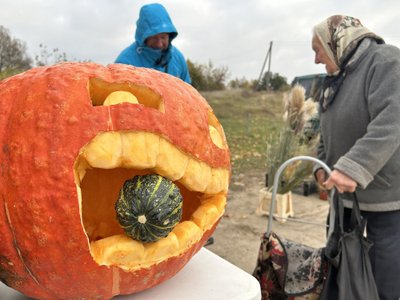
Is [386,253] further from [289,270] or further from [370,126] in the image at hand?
[370,126]

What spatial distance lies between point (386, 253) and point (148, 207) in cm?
136

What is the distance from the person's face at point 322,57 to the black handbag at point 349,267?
702mm

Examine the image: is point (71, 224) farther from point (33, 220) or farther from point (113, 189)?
point (113, 189)

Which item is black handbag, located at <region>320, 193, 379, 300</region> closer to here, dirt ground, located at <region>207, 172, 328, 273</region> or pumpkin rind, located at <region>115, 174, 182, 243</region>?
pumpkin rind, located at <region>115, 174, 182, 243</region>

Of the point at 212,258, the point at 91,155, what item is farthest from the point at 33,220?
the point at 212,258

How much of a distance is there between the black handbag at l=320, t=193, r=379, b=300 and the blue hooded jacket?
4.46 ft

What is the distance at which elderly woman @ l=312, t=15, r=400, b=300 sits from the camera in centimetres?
170

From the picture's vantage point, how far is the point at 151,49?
2.37 m

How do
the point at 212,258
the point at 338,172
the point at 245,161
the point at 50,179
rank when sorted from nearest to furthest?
1. the point at 50,179
2. the point at 212,258
3. the point at 338,172
4. the point at 245,161

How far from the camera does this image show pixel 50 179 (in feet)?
2.89

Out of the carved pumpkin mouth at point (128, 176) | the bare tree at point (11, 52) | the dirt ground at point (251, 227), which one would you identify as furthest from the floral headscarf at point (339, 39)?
the bare tree at point (11, 52)

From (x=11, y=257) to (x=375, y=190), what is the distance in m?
1.55

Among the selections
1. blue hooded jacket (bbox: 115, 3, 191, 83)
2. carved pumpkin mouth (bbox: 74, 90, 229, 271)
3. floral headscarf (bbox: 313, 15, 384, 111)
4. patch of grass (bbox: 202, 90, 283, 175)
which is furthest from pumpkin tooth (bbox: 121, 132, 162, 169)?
patch of grass (bbox: 202, 90, 283, 175)

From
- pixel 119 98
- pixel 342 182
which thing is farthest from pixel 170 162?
pixel 342 182
